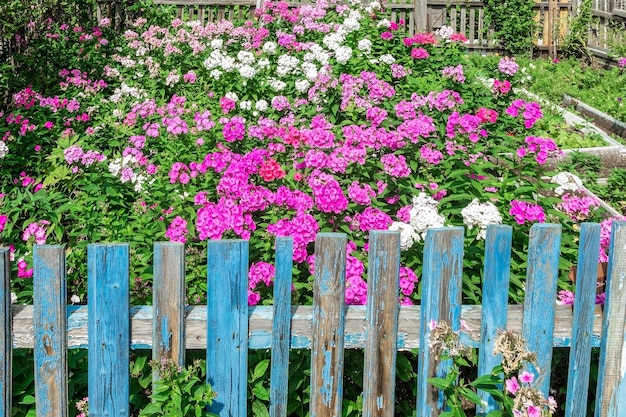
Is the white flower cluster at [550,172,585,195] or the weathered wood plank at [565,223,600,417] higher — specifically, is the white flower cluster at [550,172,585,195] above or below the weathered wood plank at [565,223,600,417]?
above

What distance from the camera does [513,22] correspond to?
1378cm

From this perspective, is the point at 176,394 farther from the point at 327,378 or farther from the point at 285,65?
the point at 285,65

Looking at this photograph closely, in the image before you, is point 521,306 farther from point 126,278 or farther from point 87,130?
point 87,130

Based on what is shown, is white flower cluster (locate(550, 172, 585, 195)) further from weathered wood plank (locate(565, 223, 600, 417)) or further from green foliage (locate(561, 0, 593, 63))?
green foliage (locate(561, 0, 593, 63))

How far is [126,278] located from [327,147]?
70.0 inches

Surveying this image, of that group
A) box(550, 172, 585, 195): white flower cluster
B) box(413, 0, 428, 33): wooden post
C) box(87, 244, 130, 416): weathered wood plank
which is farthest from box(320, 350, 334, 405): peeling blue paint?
box(413, 0, 428, 33): wooden post

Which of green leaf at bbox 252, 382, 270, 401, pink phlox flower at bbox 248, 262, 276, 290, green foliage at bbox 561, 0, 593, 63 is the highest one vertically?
green foliage at bbox 561, 0, 593, 63

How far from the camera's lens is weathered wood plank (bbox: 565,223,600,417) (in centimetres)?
246

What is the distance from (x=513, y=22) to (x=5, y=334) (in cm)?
1291

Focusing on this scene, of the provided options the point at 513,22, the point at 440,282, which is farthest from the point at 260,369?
the point at 513,22

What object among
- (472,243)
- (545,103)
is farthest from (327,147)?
(545,103)

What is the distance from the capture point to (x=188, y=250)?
3266 millimetres

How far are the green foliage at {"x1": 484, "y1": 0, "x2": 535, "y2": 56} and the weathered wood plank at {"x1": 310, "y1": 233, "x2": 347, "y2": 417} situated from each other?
489 inches

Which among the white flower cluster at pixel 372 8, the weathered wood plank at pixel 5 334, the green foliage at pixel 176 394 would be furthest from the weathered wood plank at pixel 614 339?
the white flower cluster at pixel 372 8
